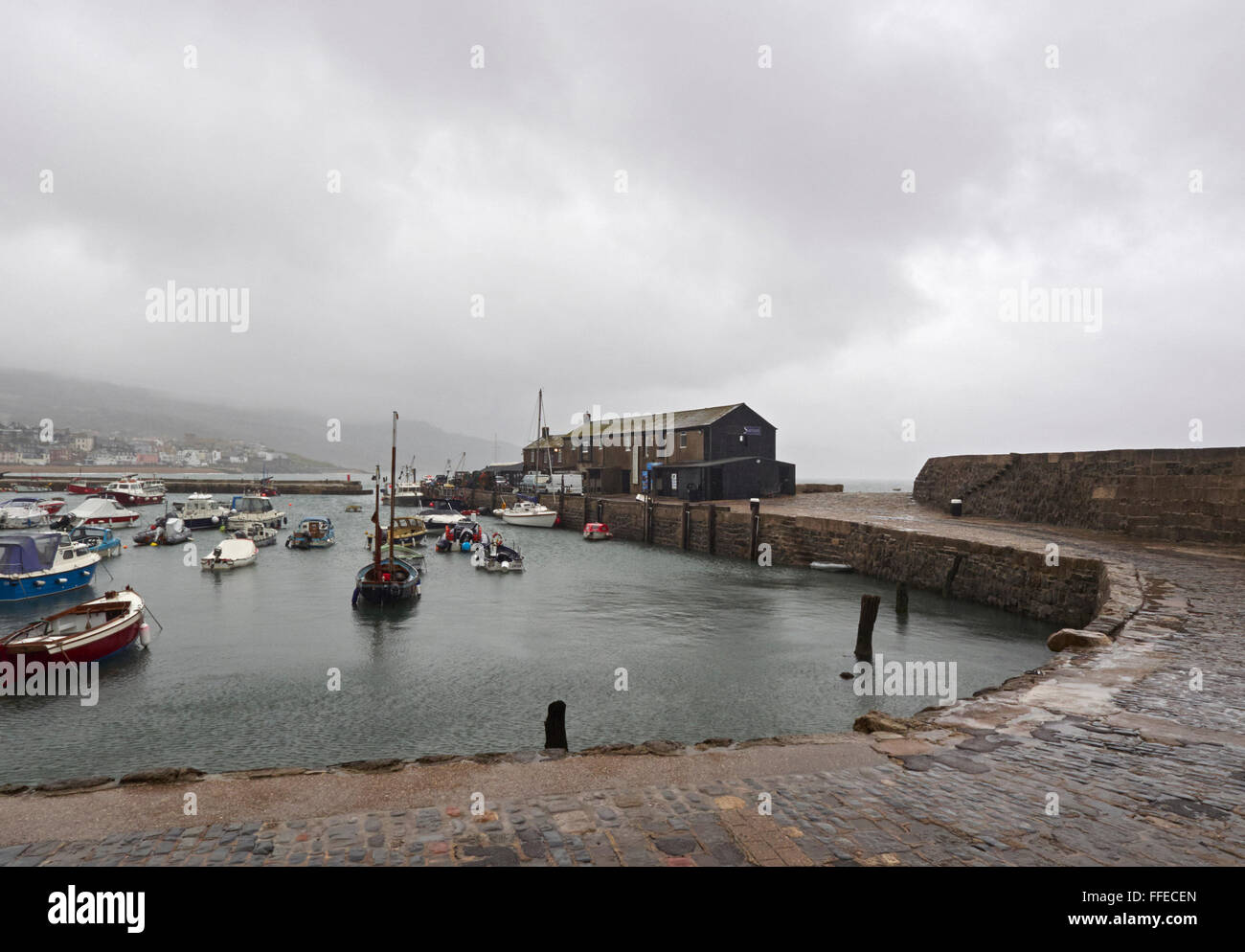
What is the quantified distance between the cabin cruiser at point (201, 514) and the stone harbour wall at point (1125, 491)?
60.1 meters

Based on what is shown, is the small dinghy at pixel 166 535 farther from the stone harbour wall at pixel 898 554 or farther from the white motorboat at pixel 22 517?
the stone harbour wall at pixel 898 554

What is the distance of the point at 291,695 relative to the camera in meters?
15.8

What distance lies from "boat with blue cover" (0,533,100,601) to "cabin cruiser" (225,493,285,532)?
21752mm

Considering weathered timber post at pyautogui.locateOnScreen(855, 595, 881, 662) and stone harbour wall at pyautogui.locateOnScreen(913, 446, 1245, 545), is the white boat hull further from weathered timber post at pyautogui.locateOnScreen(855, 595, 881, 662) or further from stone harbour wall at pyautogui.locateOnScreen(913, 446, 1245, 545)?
weathered timber post at pyautogui.locateOnScreen(855, 595, 881, 662)

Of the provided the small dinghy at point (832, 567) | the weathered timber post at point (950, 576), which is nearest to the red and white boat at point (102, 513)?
the small dinghy at point (832, 567)

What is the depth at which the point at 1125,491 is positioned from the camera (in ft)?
86.2

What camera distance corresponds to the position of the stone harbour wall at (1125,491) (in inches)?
881

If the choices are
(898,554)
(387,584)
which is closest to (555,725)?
(387,584)

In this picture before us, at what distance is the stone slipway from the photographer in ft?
15.3

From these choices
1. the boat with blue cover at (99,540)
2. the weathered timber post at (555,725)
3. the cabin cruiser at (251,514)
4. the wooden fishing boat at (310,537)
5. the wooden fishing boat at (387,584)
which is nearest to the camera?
the weathered timber post at (555,725)

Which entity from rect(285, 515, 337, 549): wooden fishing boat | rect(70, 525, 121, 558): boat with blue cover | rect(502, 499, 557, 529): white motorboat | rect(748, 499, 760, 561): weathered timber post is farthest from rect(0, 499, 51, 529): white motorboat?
rect(748, 499, 760, 561): weathered timber post
